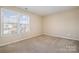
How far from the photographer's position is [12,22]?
1270 millimetres

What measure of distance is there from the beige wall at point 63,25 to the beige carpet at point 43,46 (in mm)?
115

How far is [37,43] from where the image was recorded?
129 centimetres

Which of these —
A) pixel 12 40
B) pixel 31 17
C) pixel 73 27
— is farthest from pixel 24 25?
pixel 73 27

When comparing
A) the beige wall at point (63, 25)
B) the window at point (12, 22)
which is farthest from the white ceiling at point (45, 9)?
the window at point (12, 22)

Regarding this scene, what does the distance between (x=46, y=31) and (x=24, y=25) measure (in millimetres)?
485

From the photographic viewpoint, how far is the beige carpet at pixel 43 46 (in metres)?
1.19

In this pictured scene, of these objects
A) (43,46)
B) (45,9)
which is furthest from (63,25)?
(43,46)

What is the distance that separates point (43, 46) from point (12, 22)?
2.64ft

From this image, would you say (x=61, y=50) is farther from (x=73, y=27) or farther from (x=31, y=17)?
(x=31, y=17)

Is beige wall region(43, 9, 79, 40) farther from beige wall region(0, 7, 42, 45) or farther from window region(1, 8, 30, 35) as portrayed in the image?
window region(1, 8, 30, 35)

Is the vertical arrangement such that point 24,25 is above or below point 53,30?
above

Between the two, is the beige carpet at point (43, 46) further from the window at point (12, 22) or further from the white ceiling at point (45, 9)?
the white ceiling at point (45, 9)

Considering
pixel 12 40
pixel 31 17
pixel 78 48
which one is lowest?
pixel 78 48
